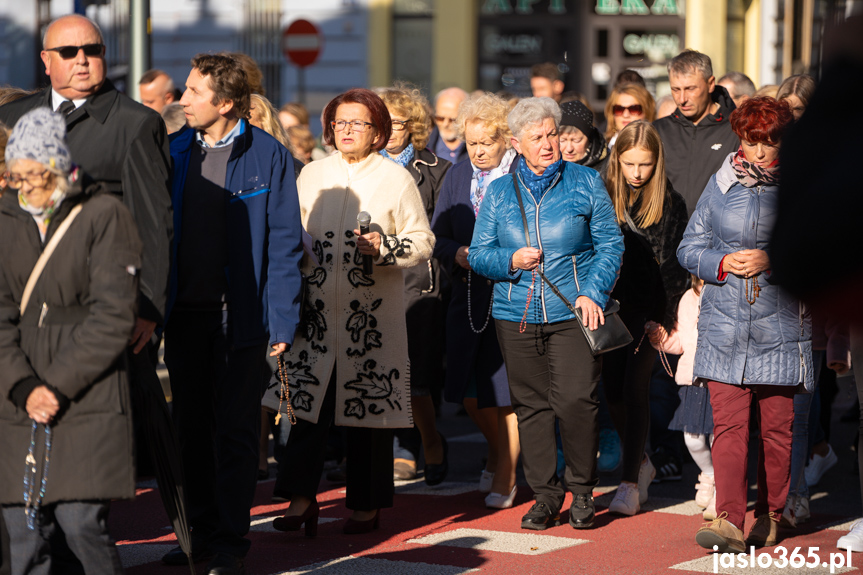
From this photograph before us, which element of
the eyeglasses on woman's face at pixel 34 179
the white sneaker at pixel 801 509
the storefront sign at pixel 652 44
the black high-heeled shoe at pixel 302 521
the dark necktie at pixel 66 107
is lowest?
the white sneaker at pixel 801 509

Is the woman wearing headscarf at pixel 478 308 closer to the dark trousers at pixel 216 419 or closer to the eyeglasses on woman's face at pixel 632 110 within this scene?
the eyeglasses on woman's face at pixel 632 110

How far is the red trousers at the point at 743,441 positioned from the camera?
5.57m

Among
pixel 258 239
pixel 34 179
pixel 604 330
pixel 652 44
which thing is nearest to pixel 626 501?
pixel 604 330

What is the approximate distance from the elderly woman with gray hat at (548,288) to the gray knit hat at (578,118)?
4.42 ft

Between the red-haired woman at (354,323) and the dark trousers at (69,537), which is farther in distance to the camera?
the red-haired woman at (354,323)

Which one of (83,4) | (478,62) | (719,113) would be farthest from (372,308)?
(478,62)

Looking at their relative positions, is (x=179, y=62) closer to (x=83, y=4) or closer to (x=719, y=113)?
(x=83, y=4)

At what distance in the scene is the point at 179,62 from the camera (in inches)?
798

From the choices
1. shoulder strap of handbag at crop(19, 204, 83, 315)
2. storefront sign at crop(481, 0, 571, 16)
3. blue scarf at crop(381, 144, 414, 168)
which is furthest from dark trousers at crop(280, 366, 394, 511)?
storefront sign at crop(481, 0, 571, 16)

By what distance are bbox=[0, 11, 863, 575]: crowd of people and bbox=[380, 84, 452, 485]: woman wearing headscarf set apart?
2 centimetres

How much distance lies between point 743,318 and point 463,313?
1.93 m

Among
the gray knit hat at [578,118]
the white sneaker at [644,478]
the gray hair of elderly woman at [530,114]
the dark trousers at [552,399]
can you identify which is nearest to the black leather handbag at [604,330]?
the dark trousers at [552,399]

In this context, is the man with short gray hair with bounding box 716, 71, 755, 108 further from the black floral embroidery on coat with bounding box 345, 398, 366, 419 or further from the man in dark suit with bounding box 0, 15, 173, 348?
the man in dark suit with bounding box 0, 15, 173, 348

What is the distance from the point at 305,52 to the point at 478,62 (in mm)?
4601
